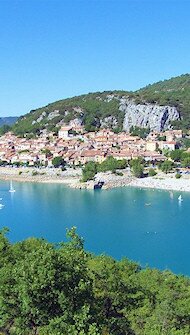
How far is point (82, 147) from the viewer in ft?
98.4

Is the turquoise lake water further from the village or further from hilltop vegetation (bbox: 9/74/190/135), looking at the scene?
hilltop vegetation (bbox: 9/74/190/135)

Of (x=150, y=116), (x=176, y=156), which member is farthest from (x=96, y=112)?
(x=176, y=156)

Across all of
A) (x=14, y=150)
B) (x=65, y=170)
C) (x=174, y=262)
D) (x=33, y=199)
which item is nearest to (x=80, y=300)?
(x=174, y=262)

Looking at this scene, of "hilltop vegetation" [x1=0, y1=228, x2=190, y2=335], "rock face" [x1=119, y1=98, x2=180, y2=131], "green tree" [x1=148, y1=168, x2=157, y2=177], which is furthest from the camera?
"rock face" [x1=119, y1=98, x2=180, y2=131]

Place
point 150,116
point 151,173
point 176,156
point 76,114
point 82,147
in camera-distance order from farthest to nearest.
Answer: point 76,114 < point 150,116 < point 82,147 < point 176,156 < point 151,173

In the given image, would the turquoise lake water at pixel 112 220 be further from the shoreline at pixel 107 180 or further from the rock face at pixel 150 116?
the rock face at pixel 150 116

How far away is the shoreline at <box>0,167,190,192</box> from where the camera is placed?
2141 centimetres

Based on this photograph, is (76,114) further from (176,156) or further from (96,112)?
(176,156)

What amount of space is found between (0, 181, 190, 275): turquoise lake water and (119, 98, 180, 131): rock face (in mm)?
14019

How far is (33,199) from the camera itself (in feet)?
65.4

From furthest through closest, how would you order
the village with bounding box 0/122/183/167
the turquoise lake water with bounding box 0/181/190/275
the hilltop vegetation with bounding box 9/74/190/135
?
the hilltop vegetation with bounding box 9/74/190/135, the village with bounding box 0/122/183/167, the turquoise lake water with bounding box 0/181/190/275

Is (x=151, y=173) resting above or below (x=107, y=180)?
above

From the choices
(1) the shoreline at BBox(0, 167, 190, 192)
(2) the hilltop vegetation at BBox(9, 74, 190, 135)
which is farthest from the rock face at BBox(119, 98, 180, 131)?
(1) the shoreline at BBox(0, 167, 190, 192)

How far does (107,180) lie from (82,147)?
781 cm
